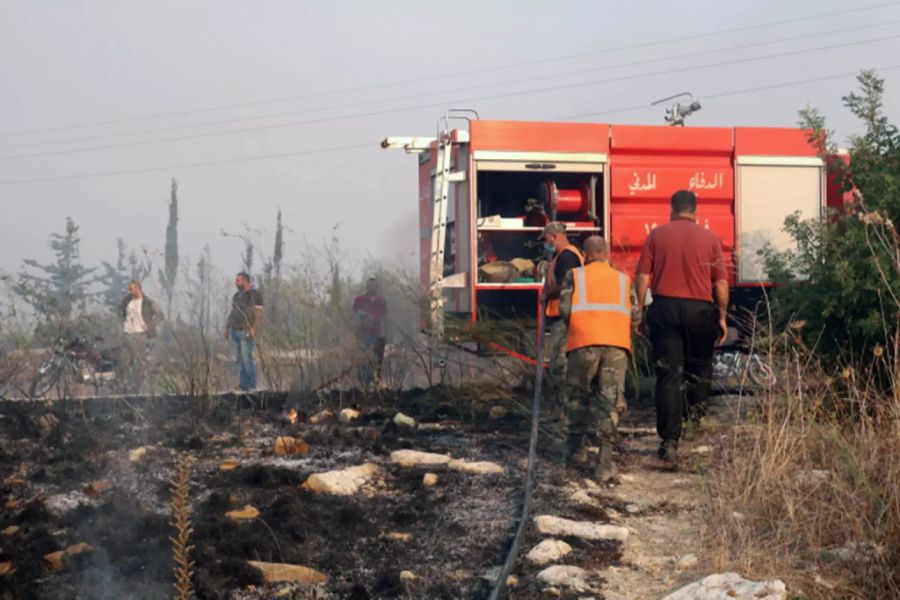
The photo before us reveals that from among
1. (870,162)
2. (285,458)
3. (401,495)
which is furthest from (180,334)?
(870,162)

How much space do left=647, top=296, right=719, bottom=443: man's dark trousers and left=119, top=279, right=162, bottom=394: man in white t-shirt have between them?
471 cm

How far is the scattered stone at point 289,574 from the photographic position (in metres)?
4.81

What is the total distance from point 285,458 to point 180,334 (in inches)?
110

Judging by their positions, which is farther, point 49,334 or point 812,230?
point 49,334

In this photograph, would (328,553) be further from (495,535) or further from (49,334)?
(49,334)

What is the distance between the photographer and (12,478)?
6938 mm

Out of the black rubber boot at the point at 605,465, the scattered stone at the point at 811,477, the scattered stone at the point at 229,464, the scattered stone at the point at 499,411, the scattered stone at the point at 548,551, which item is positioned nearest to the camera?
the scattered stone at the point at 548,551

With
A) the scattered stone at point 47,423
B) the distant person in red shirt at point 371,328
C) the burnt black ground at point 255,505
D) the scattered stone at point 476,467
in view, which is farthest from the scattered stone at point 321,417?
the scattered stone at point 476,467

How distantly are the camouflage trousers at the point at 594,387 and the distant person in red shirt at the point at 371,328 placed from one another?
11.8 feet

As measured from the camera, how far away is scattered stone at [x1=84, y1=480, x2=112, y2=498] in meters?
6.52

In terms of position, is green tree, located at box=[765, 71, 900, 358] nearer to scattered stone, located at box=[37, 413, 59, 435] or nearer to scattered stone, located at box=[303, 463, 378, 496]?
scattered stone, located at box=[303, 463, 378, 496]

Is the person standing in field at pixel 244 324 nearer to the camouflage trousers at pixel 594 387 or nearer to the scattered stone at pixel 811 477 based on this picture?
the camouflage trousers at pixel 594 387

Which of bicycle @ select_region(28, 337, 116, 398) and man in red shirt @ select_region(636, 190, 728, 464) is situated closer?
man in red shirt @ select_region(636, 190, 728, 464)

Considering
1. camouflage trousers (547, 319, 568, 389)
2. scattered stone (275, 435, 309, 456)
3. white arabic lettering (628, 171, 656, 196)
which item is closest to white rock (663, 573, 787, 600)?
scattered stone (275, 435, 309, 456)
